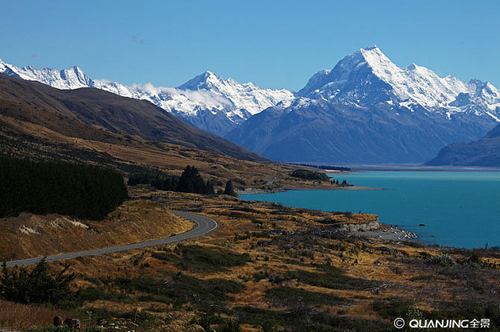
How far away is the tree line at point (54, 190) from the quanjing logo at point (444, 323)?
3757 cm

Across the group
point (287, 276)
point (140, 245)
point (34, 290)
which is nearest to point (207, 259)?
point (287, 276)

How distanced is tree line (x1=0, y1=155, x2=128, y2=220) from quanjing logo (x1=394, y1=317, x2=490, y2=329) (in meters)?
37.6

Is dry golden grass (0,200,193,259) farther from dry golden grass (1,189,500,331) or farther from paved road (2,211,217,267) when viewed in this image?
dry golden grass (1,189,500,331)

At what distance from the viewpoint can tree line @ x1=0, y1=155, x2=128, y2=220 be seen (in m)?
56.5

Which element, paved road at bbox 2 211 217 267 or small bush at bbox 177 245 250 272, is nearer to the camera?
paved road at bbox 2 211 217 267

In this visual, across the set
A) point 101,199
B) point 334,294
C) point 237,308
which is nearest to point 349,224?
point 101,199

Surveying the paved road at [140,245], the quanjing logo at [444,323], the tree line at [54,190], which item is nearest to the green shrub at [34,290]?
the paved road at [140,245]

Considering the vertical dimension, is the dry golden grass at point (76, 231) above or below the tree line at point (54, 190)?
below

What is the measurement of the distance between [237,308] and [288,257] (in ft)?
92.0

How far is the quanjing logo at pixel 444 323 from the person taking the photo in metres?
31.3

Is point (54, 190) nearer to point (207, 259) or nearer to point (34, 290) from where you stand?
→ point (207, 259)

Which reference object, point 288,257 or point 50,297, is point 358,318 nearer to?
point 50,297

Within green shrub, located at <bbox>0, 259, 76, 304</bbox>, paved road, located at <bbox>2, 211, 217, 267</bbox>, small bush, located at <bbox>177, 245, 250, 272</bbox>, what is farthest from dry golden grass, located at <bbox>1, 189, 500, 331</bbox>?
green shrub, located at <bbox>0, 259, 76, 304</bbox>

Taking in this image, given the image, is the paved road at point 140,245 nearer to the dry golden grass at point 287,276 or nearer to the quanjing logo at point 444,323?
the dry golden grass at point 287,276
